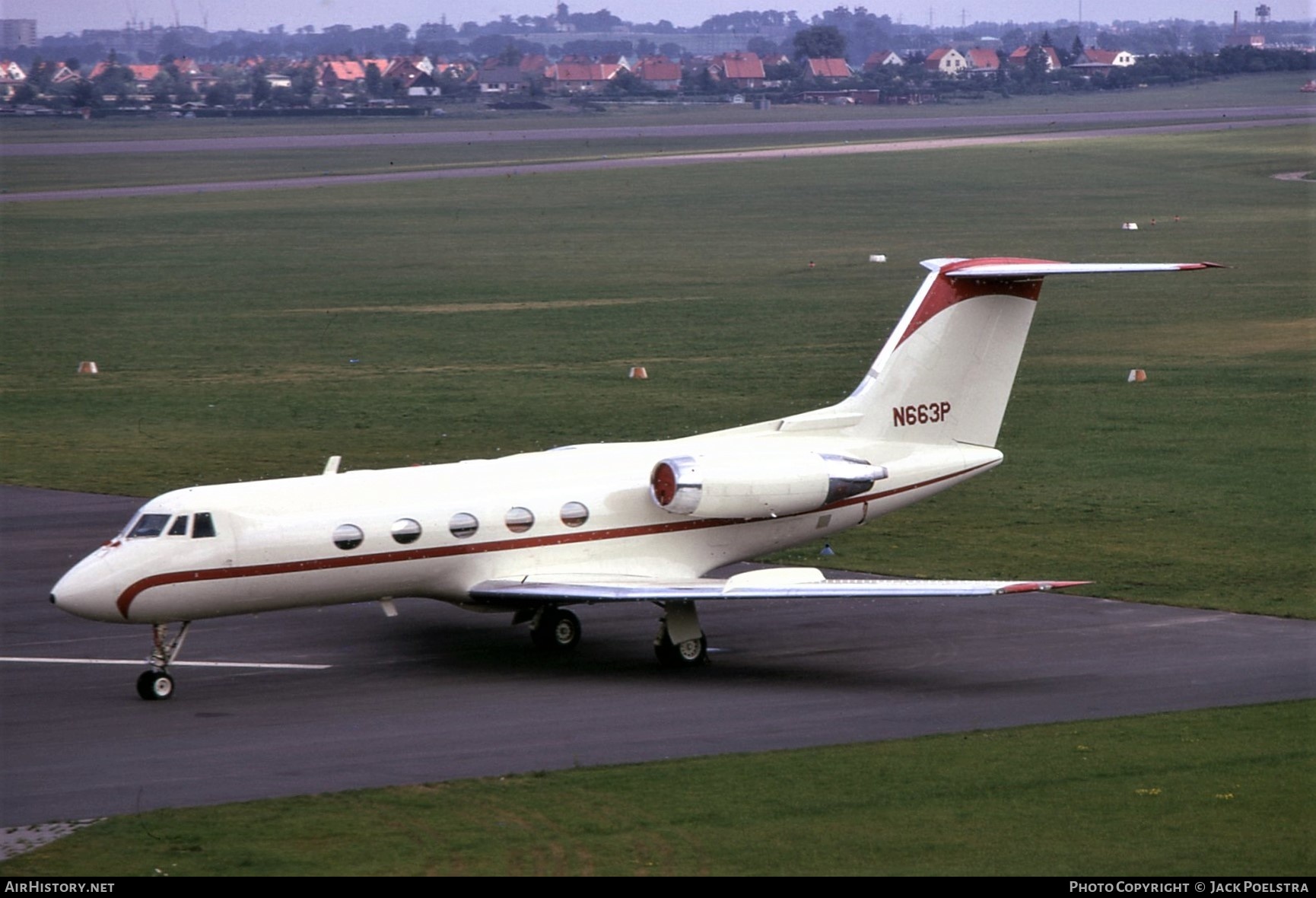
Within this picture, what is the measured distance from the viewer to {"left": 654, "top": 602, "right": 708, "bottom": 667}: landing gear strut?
2695 centimetres

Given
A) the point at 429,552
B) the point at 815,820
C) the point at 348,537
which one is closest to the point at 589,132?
the point at 429,552

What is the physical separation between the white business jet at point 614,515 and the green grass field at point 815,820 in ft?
11.2

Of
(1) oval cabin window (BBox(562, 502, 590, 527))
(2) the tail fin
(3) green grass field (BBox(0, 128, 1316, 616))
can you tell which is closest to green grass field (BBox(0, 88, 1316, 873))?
(3) green grass field (BBox(0, 128, 1316, 616))

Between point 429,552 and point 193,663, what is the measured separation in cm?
379

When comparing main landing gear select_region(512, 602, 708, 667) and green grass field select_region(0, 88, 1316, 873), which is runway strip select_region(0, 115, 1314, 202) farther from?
main landing gear select_region(512, 602, 708, 667)

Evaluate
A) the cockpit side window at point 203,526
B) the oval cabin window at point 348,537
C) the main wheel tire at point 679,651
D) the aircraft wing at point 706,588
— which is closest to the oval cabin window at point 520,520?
the aircraft wing at point 706,588

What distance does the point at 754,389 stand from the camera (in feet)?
170

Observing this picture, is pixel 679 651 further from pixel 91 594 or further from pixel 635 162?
pixel 635 162

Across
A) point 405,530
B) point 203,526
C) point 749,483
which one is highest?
point 203,526

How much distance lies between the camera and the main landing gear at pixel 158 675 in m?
25.2

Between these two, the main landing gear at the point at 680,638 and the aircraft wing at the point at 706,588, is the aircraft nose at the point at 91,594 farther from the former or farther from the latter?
the main landing gear at the point at 680,638

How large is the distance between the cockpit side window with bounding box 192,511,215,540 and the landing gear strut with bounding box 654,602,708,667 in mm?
6213

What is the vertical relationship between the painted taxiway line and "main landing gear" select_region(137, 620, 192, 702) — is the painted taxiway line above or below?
below

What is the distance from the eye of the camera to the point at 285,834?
19.6 meters
